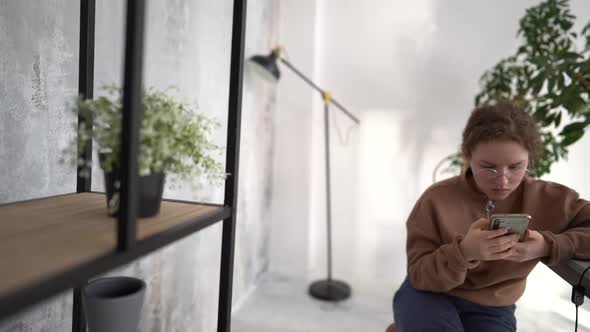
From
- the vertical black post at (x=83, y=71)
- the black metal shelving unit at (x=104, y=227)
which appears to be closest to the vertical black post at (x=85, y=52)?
the vertical black post at (x=83, y=71)

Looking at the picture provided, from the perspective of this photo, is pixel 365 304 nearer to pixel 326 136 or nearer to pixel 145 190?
pixel 326 136

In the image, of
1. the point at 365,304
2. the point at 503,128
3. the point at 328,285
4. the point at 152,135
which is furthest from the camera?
the point at 328,285

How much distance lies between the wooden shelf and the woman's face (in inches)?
29.0

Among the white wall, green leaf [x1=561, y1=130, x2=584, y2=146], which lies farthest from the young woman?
the white wall

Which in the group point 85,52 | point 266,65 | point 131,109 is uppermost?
point 266,65

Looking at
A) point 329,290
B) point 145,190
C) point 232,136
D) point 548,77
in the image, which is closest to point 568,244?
point 548,77

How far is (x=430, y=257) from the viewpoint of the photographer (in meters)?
1.01

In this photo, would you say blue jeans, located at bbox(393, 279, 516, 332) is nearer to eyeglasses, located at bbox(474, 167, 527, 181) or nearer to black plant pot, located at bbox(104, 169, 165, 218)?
eyeglasses, located at bbox(474, 167, 527, 181)

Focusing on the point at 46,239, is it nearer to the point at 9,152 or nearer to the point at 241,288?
the point at 9,152

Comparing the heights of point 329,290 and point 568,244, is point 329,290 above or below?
below

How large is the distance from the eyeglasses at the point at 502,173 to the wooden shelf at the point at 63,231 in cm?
73

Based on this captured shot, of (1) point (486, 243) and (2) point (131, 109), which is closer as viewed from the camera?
(2) point (131, 109)

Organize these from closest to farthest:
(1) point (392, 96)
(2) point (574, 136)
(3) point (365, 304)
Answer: (2) point (574, 136) < (3) point (365, 304) < (1) point (392, 96)

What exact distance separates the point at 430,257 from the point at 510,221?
0.23 m
